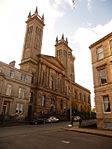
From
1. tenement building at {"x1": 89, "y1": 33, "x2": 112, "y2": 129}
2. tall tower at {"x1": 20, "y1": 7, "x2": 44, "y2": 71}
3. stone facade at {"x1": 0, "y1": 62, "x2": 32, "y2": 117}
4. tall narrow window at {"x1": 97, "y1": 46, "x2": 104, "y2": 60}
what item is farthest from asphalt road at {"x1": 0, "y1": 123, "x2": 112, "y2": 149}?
tall tower at {"x1": 20, "y1": 7, "x2": 44, "y2": 71}

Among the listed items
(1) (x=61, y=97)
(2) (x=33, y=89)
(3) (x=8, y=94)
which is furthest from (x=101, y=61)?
(1) (x=61, y=97)

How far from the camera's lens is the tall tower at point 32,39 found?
48.0 m

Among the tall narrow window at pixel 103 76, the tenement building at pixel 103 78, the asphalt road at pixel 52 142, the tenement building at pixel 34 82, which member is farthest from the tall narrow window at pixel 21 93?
the asphalt road at pixel 52 142

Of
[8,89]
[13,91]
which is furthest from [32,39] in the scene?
[8,89]

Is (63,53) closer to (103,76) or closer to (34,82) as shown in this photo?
(34,82)

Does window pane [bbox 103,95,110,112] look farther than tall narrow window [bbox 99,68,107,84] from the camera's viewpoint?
No

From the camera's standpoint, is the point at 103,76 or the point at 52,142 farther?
the point at 103,76

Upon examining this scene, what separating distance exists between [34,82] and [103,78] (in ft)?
87.5

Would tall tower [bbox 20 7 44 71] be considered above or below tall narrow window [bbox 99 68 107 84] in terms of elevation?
above

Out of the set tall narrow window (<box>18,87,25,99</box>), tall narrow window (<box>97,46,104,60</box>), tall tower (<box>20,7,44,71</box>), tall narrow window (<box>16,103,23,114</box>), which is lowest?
tall narrow window (<box>16,103,23,114</box>)

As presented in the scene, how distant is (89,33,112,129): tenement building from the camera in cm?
2139

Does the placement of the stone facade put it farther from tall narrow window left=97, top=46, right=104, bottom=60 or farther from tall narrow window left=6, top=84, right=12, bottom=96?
tall narrow window left=97, top=46, right=104, bottom=60

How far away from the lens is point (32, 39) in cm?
5044

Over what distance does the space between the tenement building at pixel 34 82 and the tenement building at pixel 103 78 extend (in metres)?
9.68
